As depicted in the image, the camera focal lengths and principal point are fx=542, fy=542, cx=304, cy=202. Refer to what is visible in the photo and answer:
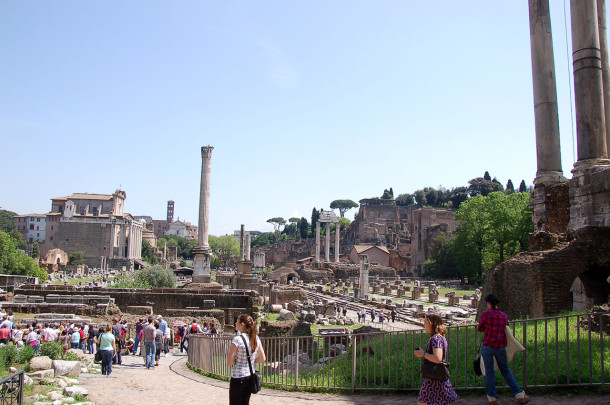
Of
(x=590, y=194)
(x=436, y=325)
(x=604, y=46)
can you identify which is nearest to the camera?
(x=436, y=325)

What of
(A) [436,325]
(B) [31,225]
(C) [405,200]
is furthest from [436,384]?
(B) [31,225]

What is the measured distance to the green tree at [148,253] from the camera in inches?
4591

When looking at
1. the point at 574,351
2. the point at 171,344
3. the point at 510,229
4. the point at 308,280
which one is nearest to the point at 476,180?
the point at 308,280

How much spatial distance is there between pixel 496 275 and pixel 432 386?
24.4ft

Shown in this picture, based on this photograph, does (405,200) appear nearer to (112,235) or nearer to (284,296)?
(112,235)

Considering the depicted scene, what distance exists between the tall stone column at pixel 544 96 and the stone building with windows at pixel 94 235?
92.1 meters

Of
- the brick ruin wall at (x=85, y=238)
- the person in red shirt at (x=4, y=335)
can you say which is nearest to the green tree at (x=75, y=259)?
the brick ruin wall at (x=85, y=238)

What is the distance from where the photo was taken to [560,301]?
10445 millimetres

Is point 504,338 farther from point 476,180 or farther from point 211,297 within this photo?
point 476,180

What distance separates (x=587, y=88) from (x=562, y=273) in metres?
4.21

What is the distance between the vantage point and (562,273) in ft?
34.8

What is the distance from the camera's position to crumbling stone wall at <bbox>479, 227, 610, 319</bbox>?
34.4 feet

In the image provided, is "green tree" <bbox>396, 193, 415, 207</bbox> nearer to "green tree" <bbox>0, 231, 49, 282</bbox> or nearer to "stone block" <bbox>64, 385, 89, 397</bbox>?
"green tree" <bbox>0, 231, 49, 282</bbox>

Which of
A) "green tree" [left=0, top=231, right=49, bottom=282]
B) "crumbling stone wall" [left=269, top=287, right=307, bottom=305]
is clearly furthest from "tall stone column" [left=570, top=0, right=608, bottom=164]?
"green tree" [left=0, top=231, right=49, bottom=282]
